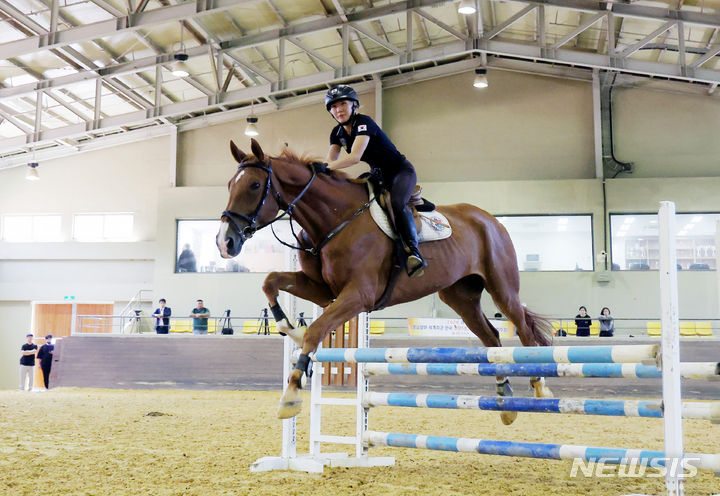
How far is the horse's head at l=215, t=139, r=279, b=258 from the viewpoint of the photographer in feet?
12.4

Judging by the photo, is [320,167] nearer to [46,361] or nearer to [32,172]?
[46,361]

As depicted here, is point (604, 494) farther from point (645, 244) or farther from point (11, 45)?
point (645, 244)

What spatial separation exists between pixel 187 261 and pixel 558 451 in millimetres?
17127

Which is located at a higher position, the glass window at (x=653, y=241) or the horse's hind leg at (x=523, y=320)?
the glass window at (x=653, y=241)

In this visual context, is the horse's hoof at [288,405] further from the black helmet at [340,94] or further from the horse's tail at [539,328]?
the horse's tail at [539,328]

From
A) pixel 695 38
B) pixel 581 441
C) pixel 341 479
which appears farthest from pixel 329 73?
pixel 341 479

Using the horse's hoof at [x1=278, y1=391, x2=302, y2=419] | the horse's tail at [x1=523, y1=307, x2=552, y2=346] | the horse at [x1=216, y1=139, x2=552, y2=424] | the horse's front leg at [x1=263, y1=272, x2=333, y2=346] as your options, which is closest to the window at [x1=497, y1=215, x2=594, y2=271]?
the horse's tail at [x1=523, y1=307, x2=552, y2=346]

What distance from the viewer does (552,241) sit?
704 inches

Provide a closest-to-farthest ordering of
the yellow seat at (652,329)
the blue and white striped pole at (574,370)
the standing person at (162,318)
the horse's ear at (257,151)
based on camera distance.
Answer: the blue and white striped pole at (574,370), the horse's ear at (257,151), the yellow seat at (652,329), the standing person at (162,318)

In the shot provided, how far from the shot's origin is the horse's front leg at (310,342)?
3.70 m

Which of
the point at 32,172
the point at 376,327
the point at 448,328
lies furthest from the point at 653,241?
the point at 32,172

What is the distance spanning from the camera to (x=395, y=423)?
8219 mm

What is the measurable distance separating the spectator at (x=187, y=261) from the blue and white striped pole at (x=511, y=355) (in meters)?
15.8

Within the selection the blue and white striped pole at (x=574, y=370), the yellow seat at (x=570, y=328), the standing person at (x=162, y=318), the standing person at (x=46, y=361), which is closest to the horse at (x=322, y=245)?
the blue and white striped pole at (x=574, y=370)
